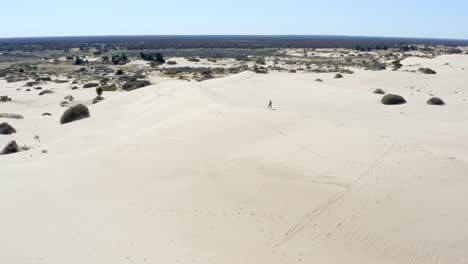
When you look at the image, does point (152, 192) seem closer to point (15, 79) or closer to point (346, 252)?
point (346, 252)

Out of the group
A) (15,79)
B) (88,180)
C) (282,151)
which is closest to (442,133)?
(282,151)

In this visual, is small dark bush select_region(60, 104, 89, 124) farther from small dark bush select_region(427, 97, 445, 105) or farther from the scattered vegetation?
small dark bush select_region(427, 97, 445, 105)

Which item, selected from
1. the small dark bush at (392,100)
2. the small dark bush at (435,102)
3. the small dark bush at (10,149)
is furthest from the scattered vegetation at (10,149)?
the small dark bush at (435,102)

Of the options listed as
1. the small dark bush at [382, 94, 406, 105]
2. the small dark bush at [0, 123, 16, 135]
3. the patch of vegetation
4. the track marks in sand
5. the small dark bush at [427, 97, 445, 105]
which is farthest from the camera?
the patch of vegetation

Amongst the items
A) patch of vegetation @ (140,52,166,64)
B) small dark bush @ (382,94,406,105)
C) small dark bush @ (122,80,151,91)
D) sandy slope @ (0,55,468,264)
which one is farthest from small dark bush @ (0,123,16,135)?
patch of vegetation @ (140,52,166,64)

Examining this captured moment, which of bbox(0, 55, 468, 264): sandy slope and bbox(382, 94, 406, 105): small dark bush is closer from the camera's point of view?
bbox(0, 55, 468, 264): sandy slope

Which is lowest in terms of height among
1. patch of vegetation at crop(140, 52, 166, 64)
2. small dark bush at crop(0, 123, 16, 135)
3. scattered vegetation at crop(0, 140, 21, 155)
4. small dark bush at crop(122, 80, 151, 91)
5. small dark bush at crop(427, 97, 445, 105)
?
patch of vegetation at crop(140, 52, 166, 64)
